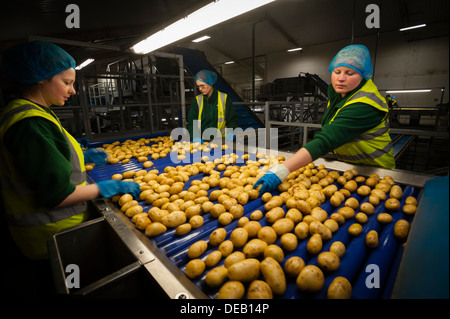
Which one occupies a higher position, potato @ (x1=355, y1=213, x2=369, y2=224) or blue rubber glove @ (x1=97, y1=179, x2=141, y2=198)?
blue rubber glove @ (x1=97, y1=179, x2=141, y2=198)

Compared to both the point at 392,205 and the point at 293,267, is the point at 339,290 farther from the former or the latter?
the point at 392,205

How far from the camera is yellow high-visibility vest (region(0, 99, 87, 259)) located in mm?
1078

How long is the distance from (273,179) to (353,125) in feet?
2.34

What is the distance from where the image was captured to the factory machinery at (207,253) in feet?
1.77

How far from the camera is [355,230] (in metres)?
1.13

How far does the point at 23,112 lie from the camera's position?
1050 millimetres

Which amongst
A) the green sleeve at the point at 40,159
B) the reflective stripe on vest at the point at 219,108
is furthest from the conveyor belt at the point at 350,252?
the reflective stripe on vest at the point at 219,108

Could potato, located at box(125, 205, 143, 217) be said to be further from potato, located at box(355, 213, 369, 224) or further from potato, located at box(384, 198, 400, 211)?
potato, located at box(384, 198, 400, 211)

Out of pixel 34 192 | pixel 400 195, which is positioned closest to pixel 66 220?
pixel 34 192

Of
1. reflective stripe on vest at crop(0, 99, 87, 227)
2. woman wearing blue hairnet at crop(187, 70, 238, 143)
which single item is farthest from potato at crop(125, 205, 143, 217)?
woman wearing blue hairnet at crop(187, 70, 238, 143)

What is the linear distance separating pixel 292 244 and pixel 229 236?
0.33 meters

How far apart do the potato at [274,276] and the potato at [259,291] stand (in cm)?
3

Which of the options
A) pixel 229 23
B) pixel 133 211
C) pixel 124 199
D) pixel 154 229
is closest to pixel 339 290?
pixel 154 229

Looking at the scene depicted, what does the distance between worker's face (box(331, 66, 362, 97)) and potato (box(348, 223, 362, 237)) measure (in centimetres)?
113
